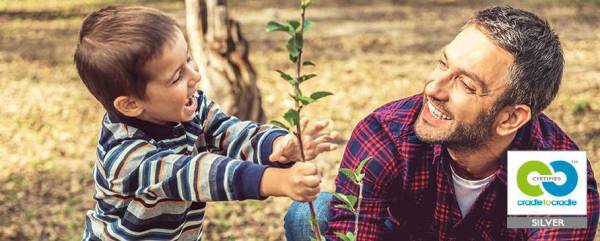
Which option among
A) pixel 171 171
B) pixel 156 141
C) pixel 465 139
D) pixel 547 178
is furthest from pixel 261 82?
pixel 171 171

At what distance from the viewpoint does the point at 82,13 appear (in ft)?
38.8

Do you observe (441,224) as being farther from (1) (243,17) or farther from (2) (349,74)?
(1) (243,17)

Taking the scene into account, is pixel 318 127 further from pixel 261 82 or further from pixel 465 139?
pixel 261 82

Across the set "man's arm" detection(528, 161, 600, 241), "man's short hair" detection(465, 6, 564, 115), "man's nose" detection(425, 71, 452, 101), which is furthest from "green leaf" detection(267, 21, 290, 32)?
"man's arm" detection(528, 161, 600, 241)

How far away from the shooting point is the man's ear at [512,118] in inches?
122

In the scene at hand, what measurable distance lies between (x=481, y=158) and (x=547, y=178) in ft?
0.79

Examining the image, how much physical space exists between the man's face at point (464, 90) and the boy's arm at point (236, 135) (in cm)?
51

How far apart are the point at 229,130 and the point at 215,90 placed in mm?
3379

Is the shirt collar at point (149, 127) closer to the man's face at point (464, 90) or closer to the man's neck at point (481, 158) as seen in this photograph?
the man's face at point (464, 90)

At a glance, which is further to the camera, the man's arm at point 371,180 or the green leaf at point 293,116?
the man's arm at point 371,180

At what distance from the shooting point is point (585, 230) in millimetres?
3105

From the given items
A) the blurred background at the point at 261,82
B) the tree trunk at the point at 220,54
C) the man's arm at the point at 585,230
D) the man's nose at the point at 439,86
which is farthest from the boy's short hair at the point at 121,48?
the tree trunk at the point at 220,54

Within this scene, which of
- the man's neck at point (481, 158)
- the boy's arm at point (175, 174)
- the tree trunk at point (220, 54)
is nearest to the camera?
the boy's arm at point (175, 174)

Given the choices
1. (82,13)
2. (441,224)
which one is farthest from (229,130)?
(82,13)
